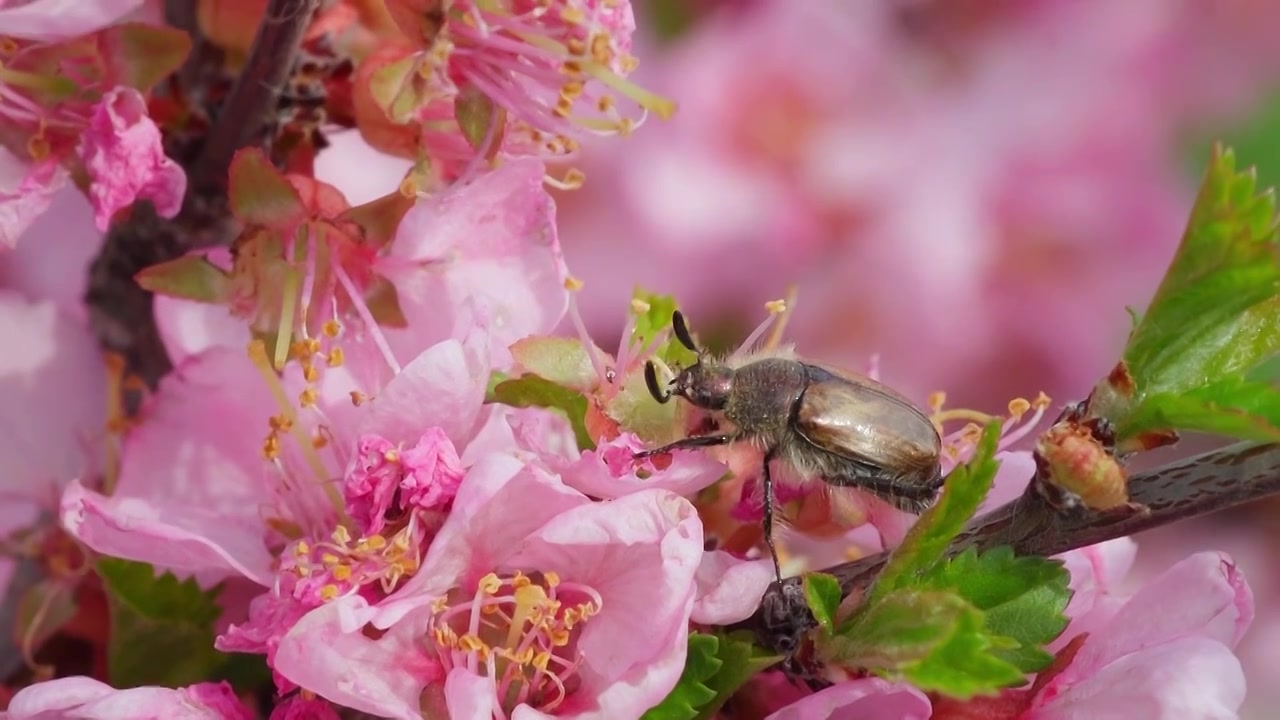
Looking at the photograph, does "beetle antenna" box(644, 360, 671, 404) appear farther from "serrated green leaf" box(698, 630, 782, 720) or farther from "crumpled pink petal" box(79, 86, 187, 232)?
"crumpled pink petal" box(79, 86, 187, 232)

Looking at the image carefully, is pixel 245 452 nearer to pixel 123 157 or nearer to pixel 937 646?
pixel 123 157

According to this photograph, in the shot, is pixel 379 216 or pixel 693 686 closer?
pixel 693 686

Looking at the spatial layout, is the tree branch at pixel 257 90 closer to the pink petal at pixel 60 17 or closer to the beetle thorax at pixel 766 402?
the pink petal at pixel 60 17

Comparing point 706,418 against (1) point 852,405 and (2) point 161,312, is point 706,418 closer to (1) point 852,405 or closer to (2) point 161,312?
(1) point 852,405

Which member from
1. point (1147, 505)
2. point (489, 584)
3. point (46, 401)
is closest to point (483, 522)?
point (489, 584)

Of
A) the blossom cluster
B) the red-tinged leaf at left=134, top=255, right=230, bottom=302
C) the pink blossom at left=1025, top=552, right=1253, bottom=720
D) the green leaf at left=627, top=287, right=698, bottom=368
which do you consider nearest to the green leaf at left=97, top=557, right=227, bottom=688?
the blossom cluster

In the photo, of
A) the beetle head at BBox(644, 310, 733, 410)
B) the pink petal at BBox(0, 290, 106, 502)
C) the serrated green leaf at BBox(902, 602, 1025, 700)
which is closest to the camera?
the serrated green leaf at BBox(902, 602, 1025, 700)

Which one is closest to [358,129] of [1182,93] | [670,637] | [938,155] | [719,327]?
[670,637]
